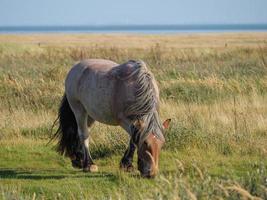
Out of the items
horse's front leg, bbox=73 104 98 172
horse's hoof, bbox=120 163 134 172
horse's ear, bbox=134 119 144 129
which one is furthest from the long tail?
horse's ear, bbox=134 119 144 129

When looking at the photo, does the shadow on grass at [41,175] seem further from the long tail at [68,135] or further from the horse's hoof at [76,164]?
the long tail at [68,135]

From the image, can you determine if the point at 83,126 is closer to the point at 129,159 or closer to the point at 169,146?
the point at 129,159

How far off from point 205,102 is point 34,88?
491 centimetres

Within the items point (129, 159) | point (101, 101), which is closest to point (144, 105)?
point (101, 101)

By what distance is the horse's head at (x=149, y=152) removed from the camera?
26.4 ft

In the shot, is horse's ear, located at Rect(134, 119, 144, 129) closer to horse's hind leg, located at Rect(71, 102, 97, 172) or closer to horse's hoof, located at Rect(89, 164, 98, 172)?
horse's hoof, located at Rect(89, 164, 98, 172)

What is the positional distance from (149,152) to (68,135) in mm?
2584

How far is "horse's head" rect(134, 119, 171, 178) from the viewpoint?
8039 millimetres

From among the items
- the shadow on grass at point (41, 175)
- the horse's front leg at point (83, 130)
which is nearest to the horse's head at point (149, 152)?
the shadow on grass at point (41, 175)

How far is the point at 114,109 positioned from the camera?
9.05 meters

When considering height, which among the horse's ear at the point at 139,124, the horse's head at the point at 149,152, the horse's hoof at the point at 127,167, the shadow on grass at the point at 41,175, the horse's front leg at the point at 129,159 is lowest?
the shadow on grass at the point at 41,175

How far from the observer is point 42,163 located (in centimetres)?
1062

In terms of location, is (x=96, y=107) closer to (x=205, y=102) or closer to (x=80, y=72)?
(x=80, y=72)

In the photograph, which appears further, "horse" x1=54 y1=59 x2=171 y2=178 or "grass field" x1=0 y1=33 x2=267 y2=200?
"horse" x1=54 y1=59 x2=171 y2=178
